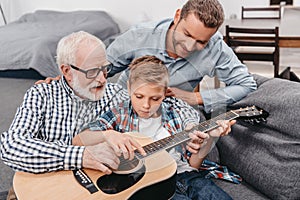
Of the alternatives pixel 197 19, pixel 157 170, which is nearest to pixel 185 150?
pixel 157 170

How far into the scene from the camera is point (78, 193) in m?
0.85

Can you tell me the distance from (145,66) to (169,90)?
0.08 m

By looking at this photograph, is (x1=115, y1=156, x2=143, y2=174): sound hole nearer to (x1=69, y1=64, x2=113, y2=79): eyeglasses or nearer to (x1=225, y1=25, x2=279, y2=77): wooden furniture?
(x1=69, y1=64, x2=113, y2=79): eyeglasses

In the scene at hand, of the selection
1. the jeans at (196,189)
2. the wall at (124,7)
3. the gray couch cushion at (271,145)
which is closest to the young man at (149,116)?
the jeans at (196,189)

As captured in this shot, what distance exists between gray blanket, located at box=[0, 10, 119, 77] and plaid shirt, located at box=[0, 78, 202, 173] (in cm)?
160

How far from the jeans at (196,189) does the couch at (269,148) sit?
4.7 inches

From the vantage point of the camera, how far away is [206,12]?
3.41 feet

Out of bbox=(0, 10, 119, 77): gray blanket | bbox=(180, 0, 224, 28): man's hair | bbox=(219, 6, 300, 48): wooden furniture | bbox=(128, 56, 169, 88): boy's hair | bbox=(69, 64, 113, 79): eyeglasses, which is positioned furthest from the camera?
bbox=(0, 10, 119, 77): gray blanket

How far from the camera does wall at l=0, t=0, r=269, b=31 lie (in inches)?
144

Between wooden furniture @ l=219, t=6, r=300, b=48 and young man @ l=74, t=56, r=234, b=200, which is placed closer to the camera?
young man @ l=74, t=56, r=234, b=200

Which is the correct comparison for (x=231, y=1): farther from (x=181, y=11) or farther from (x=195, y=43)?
(x=195, y=43)

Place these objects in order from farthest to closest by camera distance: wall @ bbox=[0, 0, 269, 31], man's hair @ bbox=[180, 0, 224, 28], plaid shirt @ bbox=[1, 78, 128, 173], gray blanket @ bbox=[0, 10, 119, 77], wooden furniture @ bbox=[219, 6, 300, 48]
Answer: wall @ bbox=[0, 0, 269, 31] < gray blanket @ bbox=[0, 10, 119, 77] < wooden furniture @ bbox=[219, 6, 300, 48] < man's hair @ bbox=[180, 0, 224, 28] < plaid shirt @ bbox=[1, 78, 128, 173]

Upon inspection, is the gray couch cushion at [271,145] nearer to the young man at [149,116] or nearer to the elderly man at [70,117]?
the young man at [149,116]

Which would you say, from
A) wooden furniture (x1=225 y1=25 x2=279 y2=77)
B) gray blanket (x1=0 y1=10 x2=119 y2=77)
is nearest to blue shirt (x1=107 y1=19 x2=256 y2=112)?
wooden furniture (x1=225 y1=25 x2=279 y2=77)
